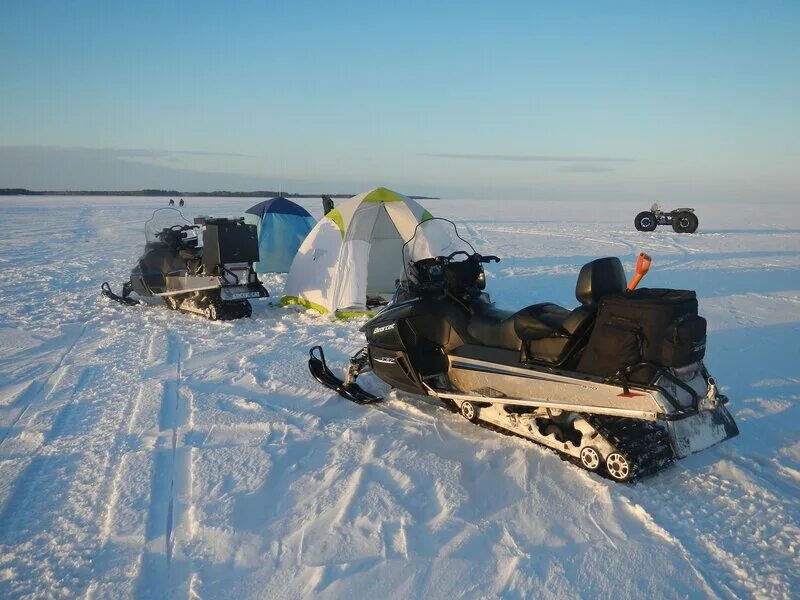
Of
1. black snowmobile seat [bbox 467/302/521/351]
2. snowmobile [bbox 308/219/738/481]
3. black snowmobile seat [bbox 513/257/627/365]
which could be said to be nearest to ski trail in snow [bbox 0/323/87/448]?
snowmobile [bbox 308/219/738/481]

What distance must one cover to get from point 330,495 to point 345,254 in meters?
5.07

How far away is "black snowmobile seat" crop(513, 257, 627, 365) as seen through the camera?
10.9ft

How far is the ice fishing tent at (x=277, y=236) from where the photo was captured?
10992 millimetres

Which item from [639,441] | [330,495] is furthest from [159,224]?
[639,441]

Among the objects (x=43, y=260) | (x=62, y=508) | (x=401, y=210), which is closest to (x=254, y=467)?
(x=62, y=508)

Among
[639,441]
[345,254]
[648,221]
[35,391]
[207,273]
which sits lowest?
[35,391]

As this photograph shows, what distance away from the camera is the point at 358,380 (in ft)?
17.1

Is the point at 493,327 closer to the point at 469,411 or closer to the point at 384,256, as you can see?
the point at 469,411

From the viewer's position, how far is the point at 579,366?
331 centimetres

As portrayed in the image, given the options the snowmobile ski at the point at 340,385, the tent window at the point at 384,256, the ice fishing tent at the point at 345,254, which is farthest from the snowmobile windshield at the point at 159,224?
the snowmobile ski at the point at 340,385

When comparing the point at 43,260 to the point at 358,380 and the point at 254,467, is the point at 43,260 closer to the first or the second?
the point at 358,380

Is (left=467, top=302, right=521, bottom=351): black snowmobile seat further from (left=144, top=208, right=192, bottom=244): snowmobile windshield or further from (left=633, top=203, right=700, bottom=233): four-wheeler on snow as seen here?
(left=633, top=203, right=700, bottom=233): four-wheeler on snow

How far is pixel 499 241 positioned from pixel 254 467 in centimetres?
1452

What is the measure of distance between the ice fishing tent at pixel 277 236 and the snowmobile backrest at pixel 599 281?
324 inches
